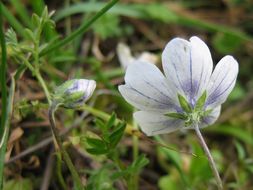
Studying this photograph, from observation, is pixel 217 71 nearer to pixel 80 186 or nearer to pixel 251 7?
pixel 80 186

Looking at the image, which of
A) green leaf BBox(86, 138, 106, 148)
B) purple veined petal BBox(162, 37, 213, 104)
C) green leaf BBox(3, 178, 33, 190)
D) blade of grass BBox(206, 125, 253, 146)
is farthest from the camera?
blade of grass BBox(206, 125, 253, 146)

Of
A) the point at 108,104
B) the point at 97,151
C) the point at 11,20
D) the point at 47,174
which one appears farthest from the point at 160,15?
the point at 97,151

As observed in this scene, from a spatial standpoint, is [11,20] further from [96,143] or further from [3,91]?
[96,143]

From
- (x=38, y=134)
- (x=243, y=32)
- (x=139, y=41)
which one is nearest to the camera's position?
(x=38, y=134)

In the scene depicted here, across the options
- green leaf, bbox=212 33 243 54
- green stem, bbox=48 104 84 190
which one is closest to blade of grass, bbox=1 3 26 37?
green stem, bbox=48 104 84 190

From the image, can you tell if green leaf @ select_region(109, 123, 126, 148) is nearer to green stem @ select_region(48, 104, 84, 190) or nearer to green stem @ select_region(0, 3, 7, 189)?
green stem @ select_region(48, 104, 84, 190)

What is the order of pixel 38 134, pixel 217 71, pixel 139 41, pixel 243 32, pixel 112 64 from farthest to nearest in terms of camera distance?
pixel 243 32
pixel 139 41
pixel 112 64
pixel 38 134
pixel 217 71

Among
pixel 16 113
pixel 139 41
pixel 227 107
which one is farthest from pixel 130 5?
pixel 16 113
